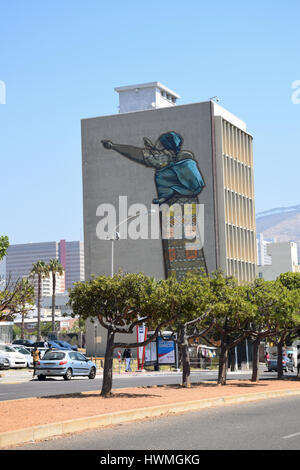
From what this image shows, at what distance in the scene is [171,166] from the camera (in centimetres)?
9106

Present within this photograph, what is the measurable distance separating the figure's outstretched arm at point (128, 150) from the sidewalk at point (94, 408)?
66.5 metres

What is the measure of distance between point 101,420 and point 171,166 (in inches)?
2996

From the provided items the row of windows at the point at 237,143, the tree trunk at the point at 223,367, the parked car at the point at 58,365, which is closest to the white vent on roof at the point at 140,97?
the row of windows at the point at 237,143

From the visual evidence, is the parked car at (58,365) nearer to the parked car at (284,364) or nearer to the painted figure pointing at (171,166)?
the parked car at (284,364)

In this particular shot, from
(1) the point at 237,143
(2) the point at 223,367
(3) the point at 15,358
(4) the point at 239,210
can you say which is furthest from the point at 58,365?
(1) the point at 237,143

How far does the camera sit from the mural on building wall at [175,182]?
8988cm

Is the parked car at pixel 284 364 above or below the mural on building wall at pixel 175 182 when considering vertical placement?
below

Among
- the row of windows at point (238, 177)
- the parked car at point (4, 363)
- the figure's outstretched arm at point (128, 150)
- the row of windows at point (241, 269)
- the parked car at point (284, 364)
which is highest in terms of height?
the figure's outstretched arm at point (128, 150)

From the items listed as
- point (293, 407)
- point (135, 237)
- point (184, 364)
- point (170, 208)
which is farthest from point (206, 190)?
point (293, 407)

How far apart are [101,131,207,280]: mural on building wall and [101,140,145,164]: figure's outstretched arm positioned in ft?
0.91

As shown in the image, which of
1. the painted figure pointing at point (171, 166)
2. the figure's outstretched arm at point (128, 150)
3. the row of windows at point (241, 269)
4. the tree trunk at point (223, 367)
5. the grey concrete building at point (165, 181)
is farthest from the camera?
the figure's outstretched arm at point (128, 150)

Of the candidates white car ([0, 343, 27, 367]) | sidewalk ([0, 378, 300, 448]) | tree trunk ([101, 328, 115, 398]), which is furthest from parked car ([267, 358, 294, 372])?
tree trunk ([101, 328, 115, 398])

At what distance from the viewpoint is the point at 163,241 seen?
91.0 m

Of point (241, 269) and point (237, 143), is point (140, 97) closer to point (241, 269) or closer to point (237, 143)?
point (237, 143)
